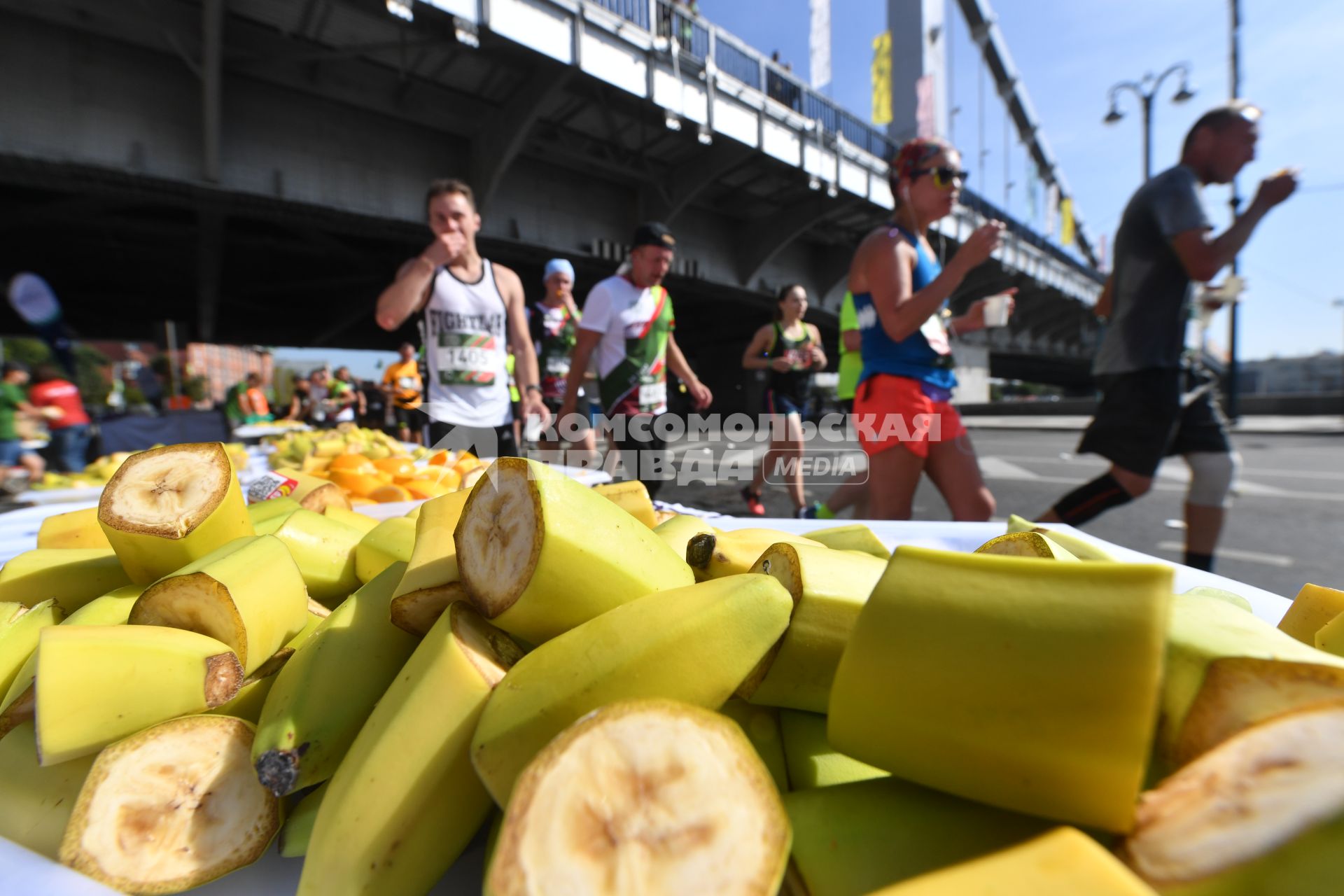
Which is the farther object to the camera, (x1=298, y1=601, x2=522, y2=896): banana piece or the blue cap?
the blue cap

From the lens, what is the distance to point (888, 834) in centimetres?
43

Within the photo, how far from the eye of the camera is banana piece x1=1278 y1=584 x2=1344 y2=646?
0.68 metres

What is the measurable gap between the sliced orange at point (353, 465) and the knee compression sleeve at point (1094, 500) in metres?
2.62

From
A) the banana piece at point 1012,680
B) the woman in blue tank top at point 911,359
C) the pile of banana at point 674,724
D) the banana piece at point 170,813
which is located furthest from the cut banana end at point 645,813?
the woman in blue tank top at point 911,359

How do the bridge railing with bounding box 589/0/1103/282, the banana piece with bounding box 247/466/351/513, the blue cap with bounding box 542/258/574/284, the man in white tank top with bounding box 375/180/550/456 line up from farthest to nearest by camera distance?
1. the bridge railing with bounding box 589/0/1103/282
2. the blue cap with bounding box 542/258/574/284
3. the man in white tank top with bounding box 375/180/550/456
4. the banana piece with bounding box 247/466/351/513

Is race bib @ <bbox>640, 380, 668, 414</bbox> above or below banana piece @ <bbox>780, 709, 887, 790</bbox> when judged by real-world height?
above

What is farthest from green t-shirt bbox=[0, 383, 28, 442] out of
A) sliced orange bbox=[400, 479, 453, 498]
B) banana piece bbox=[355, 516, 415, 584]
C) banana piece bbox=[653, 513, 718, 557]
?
banana piece bbox=[653, 513, 718, 557]

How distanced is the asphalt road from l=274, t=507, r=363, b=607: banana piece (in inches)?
147

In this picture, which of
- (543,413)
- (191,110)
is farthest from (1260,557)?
(191,110)

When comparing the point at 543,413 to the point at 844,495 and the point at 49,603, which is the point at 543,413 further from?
the point at 49,603

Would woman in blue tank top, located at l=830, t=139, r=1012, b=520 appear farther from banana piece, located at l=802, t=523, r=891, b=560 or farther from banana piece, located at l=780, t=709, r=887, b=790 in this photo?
banana piece, located at l=780, t=709, r=887, b=790

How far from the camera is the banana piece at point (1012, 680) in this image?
1.22 feet

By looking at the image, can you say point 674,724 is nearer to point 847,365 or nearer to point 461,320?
point 461,320

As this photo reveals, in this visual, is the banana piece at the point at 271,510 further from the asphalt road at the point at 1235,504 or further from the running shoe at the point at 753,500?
the asphalt road at the point at 1235,504
